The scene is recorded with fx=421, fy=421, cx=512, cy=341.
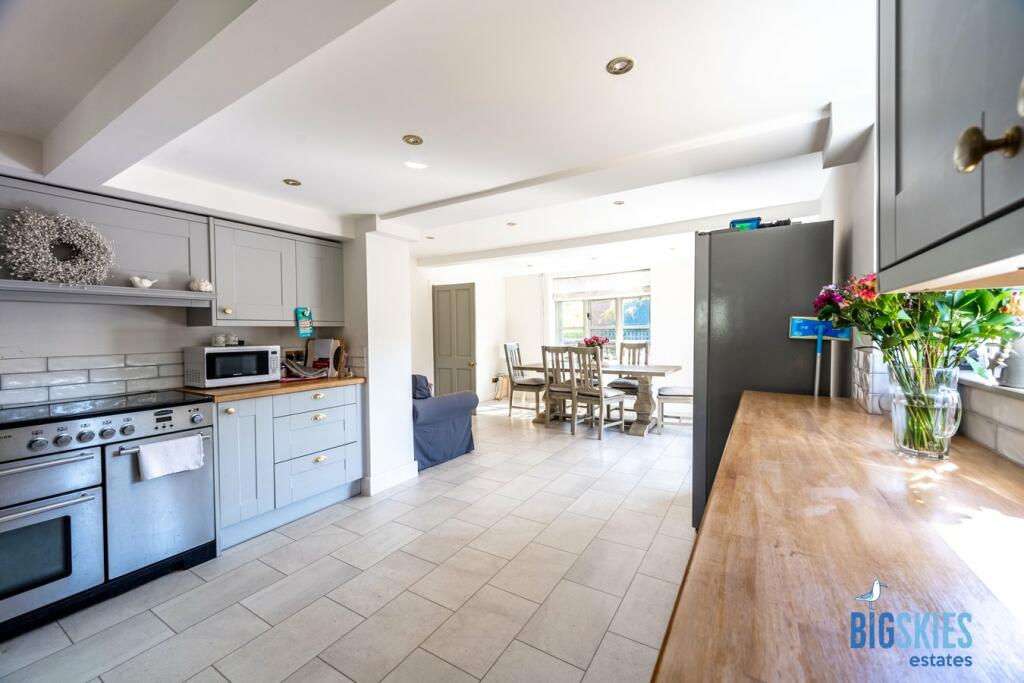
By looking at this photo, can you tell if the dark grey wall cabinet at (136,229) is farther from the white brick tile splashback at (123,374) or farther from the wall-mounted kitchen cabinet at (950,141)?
the wall-mounted kitchen cabinet at (950,141)

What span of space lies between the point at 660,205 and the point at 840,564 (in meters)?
3.39

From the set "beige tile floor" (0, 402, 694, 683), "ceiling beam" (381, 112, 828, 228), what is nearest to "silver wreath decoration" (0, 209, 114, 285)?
"beige tile floor" (0, 402, 694, 683)

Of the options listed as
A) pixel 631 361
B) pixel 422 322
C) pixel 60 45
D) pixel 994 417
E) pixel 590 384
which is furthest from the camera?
pixel 422 322

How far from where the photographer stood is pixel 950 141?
0.49 metres

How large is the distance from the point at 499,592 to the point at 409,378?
2.10m

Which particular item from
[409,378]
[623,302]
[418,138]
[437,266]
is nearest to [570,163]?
[418,138]

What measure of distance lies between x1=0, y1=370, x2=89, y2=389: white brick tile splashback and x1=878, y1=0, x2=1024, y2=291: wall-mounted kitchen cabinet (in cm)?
368

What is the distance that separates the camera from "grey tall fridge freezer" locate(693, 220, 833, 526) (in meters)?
2.26

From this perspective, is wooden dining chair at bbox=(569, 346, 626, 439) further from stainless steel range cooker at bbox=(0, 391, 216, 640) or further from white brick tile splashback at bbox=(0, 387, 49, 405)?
white brick tile splashback at bbox=(0, 387, 49, 405)

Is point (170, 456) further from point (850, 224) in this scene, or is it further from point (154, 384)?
point (850, 224)

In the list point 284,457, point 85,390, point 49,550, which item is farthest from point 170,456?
point 85,390

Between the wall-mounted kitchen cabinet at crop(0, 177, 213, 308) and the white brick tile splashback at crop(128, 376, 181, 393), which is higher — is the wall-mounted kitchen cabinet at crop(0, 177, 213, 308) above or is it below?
above

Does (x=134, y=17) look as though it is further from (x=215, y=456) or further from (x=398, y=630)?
(x=398, y=630)

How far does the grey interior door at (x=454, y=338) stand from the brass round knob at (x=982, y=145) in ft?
19.0
